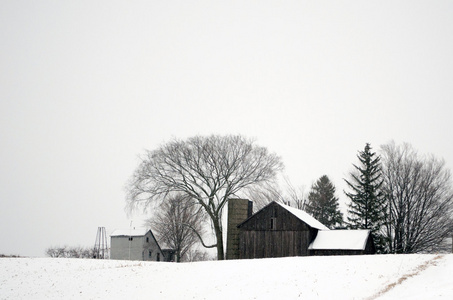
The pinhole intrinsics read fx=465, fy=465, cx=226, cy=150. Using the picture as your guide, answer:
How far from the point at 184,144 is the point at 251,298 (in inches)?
1074

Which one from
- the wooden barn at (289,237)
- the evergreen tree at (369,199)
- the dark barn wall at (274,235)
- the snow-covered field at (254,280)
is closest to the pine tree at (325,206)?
the evergreen tree at (369,199)

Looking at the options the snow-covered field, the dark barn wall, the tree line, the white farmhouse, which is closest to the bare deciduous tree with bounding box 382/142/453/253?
the tree line

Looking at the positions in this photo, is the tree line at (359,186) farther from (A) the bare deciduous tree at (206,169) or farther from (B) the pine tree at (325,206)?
(B) the pine tree at (325,206)

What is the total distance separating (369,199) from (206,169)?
1808cm

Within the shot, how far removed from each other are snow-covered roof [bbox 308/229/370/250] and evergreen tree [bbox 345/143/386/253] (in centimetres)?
811

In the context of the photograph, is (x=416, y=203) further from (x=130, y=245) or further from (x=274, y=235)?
(x=130, y=245)

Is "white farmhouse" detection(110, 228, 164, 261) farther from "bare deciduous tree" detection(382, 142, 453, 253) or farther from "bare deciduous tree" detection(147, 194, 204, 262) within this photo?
"bare deciduous tree" detection(382, 142, 453, 253)

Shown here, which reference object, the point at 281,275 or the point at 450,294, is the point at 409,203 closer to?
the point at 281,275

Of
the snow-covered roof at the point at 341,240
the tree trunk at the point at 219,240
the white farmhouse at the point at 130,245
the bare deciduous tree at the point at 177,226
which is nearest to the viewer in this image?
the snow-covered roof at the point at 341,240

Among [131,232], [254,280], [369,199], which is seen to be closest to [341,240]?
[369,199]

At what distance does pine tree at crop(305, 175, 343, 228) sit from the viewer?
228 ft

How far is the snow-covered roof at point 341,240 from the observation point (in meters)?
40.6

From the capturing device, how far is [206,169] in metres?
48.3

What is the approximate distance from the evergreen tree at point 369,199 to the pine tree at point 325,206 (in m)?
16.4
